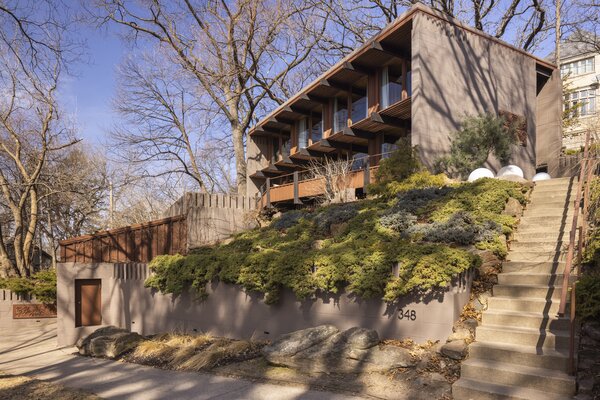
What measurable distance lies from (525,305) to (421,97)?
9.63 metres

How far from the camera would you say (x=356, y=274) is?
697 centimetres

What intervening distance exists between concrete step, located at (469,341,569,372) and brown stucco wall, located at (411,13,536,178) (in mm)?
9165

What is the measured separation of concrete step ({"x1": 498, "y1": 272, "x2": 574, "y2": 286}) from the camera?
587 cm

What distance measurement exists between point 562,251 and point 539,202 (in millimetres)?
2457

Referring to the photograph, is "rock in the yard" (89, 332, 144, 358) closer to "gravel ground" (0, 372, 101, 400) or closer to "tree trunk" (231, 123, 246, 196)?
"gravel ground" (0, 372, 101, 400)

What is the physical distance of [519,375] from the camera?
462cm

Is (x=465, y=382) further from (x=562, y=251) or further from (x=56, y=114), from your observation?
(x=56, y=114)

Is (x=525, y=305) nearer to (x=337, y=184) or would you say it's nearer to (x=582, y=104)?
(x=337, y=184)

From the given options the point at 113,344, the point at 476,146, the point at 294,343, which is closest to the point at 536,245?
the point at 294,343

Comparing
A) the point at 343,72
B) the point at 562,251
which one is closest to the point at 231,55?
the point at 343,72

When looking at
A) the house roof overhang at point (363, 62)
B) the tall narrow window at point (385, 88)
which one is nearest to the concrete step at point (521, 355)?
the house roof overhang at point (363, 62)

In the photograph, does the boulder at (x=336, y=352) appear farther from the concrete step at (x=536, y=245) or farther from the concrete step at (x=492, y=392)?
the concrete step at (x=536, y=245)

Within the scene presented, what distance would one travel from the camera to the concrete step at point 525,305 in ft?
17.9

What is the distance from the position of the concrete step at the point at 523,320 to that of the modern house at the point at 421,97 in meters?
8.42
